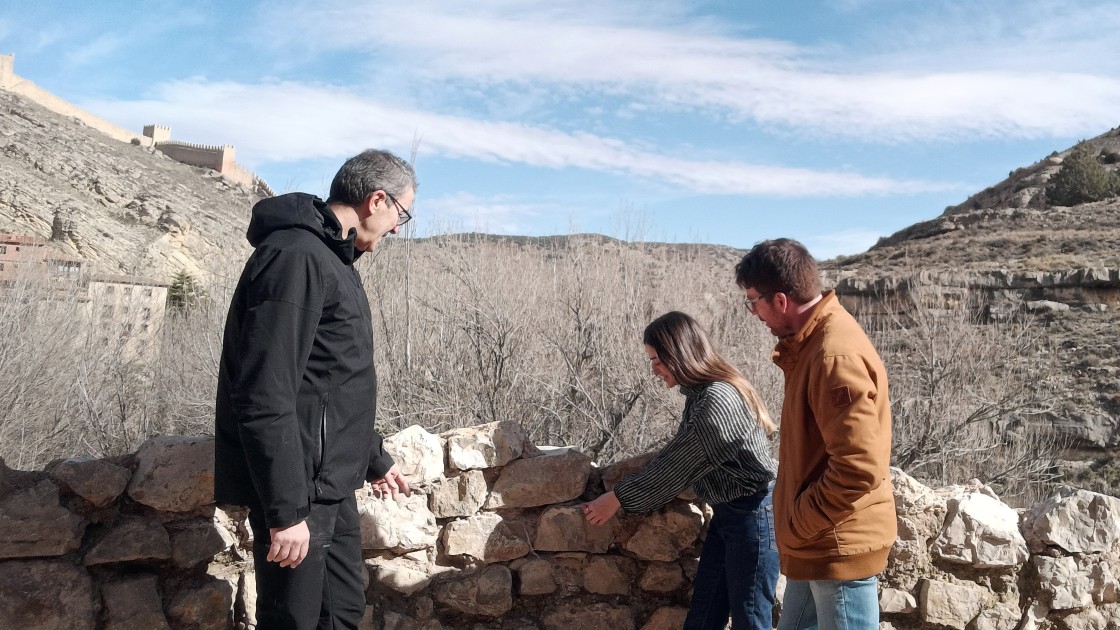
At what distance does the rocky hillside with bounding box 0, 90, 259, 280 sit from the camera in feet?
95.5

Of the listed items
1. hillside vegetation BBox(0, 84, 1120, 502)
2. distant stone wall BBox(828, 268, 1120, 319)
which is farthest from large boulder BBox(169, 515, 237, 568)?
distant stone wall BBox(828, 268, 1120, 319)

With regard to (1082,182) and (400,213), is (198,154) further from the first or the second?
(400,213)

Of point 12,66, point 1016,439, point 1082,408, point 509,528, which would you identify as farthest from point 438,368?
point 12,66

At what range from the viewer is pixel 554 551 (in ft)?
11.3

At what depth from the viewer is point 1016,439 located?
40.8ft

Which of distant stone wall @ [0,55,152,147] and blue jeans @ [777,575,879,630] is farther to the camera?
distant stone wall @ [0,55,152,147]

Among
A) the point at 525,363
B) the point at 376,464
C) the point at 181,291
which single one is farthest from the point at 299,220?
the point at 181,291

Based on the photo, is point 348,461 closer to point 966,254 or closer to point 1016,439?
point 1016,439

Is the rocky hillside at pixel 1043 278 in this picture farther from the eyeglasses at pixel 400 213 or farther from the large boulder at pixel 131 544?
the large boulder at pixel 131 544

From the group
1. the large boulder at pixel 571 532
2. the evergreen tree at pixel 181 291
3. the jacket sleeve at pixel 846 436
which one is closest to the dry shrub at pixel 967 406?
the large boulder at pixel 571 532

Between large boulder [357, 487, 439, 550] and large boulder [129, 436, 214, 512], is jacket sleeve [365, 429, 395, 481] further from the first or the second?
large boulder [129, 436, 214, 512]

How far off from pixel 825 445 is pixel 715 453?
23.9 inches

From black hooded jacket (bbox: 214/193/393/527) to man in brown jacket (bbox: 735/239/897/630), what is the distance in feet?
3.67

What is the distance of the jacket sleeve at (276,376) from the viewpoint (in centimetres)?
203
